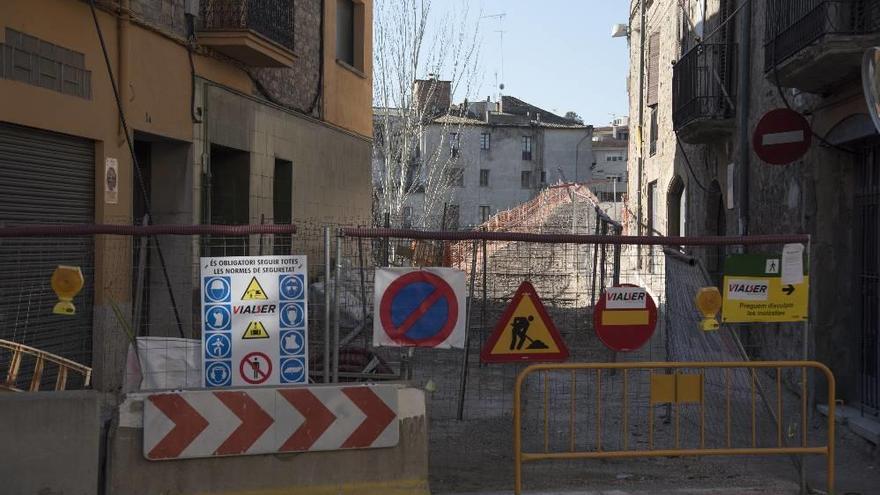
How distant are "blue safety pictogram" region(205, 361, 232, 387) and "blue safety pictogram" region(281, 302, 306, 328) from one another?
1.50 feet

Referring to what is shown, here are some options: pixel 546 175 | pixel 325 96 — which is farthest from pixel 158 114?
pixel 546 175

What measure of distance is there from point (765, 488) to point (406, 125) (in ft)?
92.2

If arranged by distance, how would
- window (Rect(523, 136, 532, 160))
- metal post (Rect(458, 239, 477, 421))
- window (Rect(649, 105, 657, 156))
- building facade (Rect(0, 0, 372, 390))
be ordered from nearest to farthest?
metal post (Rect(458, 239, 477, 421)), building facade (Rect(0, 0, 372, 390)), window (Rect(649, 105, 657, 156)), window (Rect(523, 136, 532, 160))

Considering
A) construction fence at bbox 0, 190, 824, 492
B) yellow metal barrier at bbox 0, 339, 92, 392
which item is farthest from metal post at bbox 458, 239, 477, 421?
yellow metal barrier at bbox 0, 339, 92, 392

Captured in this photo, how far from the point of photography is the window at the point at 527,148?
225ft

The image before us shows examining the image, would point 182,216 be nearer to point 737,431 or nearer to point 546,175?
point 737,431

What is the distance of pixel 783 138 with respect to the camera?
1068 cm

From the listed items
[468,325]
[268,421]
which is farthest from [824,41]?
[268,421]

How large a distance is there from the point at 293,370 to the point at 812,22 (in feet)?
20.5

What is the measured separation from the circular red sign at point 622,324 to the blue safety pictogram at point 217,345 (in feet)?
8.35

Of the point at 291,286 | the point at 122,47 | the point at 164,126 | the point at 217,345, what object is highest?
the point at 122,47

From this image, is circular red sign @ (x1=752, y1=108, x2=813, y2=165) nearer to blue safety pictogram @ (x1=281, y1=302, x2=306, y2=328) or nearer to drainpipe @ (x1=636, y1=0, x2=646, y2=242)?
blue safety pictogram @ (x1=281, y1=302, x2=306, y2=328)

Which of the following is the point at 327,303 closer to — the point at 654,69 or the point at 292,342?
the point at 292,342

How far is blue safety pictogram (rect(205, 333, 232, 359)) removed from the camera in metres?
6.76
